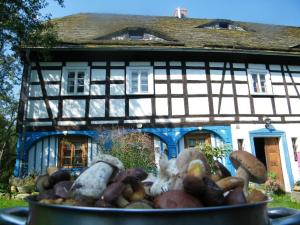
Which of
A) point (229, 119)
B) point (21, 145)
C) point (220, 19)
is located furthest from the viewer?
point (220, 19)

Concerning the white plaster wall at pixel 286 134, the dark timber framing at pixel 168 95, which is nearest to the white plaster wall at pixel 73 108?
the dark timber framing at pixel 168 95

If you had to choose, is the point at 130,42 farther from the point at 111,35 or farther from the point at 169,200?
the point at 169,200

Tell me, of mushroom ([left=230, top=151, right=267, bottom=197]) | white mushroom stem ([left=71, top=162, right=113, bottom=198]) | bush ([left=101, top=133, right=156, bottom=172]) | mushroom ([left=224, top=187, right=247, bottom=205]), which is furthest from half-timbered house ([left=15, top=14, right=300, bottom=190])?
mushroom ([left=224, top=187, right=247, bottom=205])

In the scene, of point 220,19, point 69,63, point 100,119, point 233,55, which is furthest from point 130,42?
point 220,19

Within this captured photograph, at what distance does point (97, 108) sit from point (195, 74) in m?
4.14

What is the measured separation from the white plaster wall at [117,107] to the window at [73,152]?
58.4 inches

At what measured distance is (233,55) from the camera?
38.6ft

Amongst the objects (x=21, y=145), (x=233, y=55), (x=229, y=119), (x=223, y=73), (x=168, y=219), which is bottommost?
(x=168, y=219)

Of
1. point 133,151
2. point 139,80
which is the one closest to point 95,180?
point 133,151

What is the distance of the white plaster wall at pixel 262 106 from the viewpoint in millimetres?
11469

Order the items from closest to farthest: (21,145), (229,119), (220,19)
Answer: (21,145), (229,119), (220,19)

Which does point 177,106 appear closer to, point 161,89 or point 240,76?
point 161,89

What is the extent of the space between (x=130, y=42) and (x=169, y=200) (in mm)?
11557

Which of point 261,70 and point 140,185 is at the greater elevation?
point 261,70
